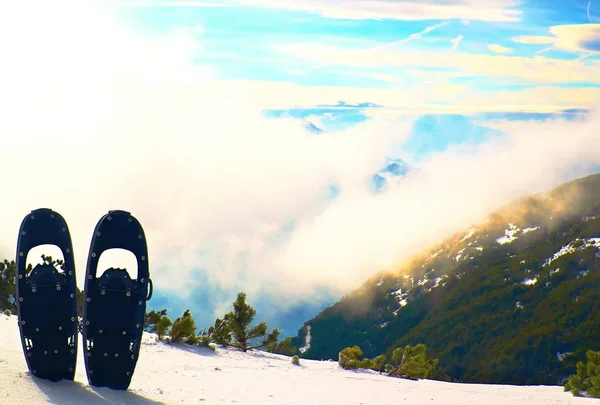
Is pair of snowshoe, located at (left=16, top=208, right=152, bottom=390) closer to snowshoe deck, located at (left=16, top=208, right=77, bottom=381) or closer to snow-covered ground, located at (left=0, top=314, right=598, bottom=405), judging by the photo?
snowshoe deck, located at (left=16, top=208, right=77, bottom=381)

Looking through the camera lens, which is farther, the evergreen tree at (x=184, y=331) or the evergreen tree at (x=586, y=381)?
the evergreen tree at (x=184, y=331)

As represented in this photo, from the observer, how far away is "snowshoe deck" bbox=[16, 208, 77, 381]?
1134 centimetres

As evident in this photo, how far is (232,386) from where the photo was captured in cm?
1412

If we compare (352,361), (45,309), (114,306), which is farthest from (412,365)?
(45,309)

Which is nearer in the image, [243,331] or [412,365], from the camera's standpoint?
[412,365]

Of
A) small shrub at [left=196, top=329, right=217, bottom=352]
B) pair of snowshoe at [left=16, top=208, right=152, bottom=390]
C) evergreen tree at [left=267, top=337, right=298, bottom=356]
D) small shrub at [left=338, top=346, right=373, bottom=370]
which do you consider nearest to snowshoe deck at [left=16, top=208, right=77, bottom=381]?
pair of snowshoe at [left=16, top=208, right=152, bottom=390]

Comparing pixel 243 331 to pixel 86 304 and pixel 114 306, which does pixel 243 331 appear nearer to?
pixel 114 306

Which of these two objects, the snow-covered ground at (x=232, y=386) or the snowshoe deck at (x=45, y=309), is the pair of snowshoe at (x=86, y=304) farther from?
the snow-covered ground at (x=232, y=386)

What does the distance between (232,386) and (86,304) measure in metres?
4.02

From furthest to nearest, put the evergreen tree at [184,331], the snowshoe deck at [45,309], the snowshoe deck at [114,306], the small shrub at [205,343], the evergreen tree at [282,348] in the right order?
the evergreen tree at [282,348] < the small shrub at [205,343] < the evergreen tree at [184,331] < the snowshoe deck at [114,306] < the snowshoe deck at [45,309]

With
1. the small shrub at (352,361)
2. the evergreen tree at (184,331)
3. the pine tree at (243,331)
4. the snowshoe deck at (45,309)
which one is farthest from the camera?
the pine tree at (243,331)

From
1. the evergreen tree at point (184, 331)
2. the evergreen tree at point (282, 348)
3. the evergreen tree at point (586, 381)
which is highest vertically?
the evergreen tree at point (282, 348)

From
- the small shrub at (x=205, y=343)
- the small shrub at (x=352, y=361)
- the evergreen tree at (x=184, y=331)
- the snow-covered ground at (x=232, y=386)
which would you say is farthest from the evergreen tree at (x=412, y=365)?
the evergreen tree at (x=184, y=331)

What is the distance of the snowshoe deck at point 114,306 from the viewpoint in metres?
11.6
